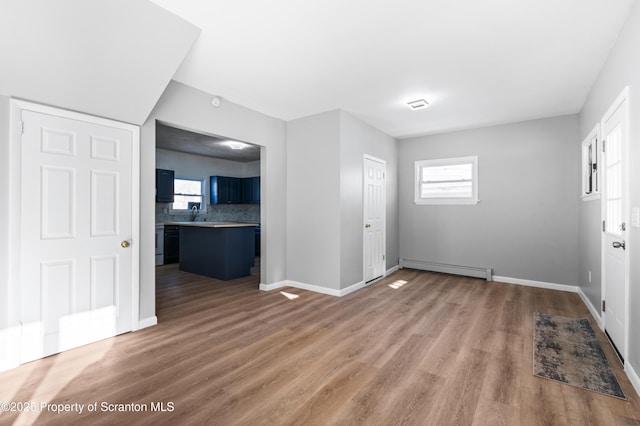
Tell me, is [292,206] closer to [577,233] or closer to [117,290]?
[117,290]

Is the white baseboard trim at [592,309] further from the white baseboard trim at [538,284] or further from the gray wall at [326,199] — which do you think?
the gray wall at [326,199]

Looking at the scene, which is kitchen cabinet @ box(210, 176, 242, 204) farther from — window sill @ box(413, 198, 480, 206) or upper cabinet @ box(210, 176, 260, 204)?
window sill @ box(413, 198, 480, 206)

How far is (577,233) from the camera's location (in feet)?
15.3

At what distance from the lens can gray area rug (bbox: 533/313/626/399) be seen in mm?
2207

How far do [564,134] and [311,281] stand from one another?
4.65 m

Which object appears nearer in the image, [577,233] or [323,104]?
[323,104]

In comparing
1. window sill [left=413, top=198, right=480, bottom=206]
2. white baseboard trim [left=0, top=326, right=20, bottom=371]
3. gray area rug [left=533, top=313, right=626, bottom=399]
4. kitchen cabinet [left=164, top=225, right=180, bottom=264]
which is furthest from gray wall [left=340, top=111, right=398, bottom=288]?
kitchen cabinet [left=164, top=225, right=180, bottom=264]

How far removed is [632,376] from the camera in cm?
217

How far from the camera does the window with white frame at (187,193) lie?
7.76 m

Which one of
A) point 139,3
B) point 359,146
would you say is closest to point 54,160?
point 139,3

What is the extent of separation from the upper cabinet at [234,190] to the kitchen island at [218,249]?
227cm

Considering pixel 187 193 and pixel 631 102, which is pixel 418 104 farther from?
pixel 187 193

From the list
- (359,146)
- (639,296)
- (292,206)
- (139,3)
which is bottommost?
(639,296)

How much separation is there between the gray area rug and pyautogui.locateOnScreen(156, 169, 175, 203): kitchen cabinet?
729 centimetres
